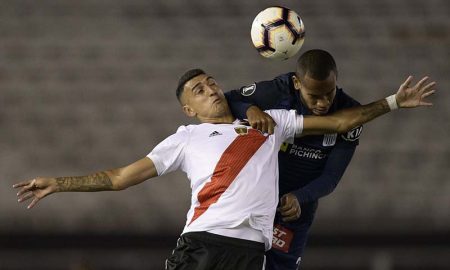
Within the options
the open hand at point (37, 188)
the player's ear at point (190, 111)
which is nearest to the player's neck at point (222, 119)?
the player's ear at point (190, 111)

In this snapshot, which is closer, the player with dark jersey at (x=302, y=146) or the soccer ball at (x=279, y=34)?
the player with dark jersey at (x=302, y=146)

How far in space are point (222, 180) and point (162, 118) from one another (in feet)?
15.9

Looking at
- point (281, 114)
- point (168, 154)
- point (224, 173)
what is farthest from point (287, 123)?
point (168, 154)

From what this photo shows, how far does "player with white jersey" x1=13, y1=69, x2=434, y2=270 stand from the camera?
4.14 m

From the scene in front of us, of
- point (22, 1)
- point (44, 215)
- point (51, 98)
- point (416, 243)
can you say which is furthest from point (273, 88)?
point (22, 1)

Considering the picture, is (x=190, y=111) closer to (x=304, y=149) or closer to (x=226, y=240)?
(x=304, y=149)

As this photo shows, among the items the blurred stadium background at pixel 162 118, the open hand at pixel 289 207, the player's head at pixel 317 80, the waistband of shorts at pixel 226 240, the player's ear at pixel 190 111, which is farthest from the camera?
the blurred stadium background at pixel 162 118

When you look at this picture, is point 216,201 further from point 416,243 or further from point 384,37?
point 384,37

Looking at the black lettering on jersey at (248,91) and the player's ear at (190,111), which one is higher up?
the black lettering on jersey at (248,91)

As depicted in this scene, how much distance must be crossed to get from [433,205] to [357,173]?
2.51 feet

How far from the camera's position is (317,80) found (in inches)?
173

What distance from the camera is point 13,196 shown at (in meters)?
8.64

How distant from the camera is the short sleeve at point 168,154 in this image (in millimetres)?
4324

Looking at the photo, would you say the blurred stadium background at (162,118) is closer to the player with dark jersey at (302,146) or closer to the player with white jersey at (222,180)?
the player with dark jersey at (302,146)
